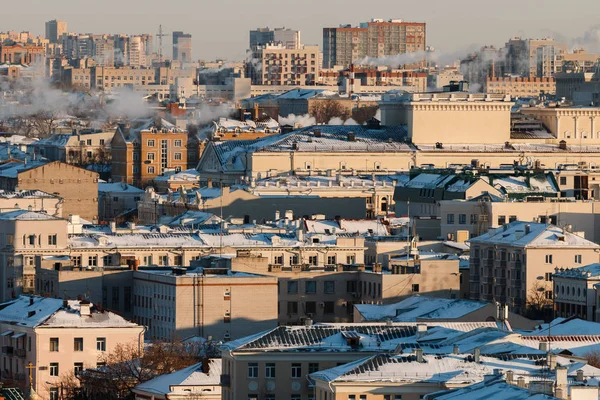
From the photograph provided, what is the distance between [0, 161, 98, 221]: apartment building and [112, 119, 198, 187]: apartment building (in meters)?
20.4

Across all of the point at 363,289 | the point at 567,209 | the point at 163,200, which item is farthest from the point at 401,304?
the point at 163,200

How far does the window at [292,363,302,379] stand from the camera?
180ft

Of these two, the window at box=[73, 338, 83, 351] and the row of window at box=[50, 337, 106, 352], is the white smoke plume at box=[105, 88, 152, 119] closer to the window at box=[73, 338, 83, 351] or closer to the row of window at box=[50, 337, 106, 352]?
the row of window at box=[50, 337, 106, 352]

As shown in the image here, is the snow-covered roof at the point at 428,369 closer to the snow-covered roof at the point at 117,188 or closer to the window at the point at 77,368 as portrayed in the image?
the window at the point at 77,368

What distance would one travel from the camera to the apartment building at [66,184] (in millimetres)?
112688

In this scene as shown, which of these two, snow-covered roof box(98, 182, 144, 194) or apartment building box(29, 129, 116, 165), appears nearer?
snow-covered roof box(98, 182, 144, 194)

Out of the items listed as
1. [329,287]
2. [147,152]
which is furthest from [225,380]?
[147,152]

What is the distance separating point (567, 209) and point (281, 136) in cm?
3275

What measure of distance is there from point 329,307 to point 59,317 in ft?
44.9

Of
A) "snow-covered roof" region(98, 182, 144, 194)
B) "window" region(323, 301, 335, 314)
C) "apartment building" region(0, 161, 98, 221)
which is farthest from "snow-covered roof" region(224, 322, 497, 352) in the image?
"snow-covered roof" region(98, 182, 144, 194)

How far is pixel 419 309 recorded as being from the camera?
67875mm

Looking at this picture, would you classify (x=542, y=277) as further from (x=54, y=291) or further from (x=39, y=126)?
(x=39, y=126)

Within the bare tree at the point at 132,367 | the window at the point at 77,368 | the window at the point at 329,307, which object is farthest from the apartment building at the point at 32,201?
the bare tree at the point at 132,367

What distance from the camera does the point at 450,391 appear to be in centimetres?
4766
